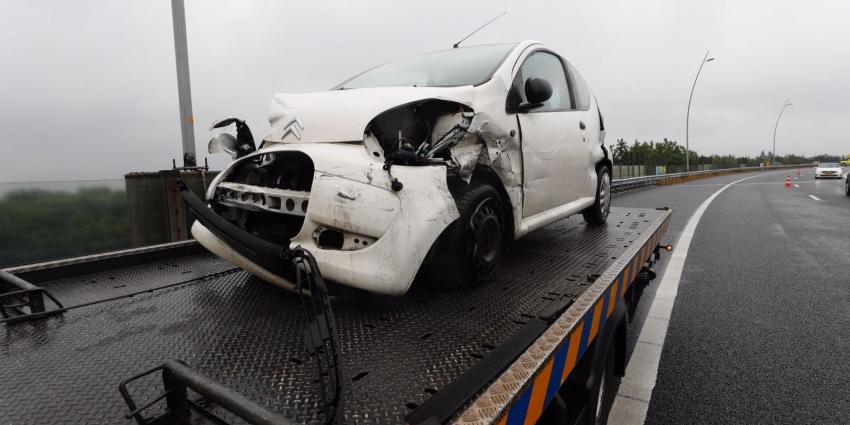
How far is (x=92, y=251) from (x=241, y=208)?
3212 mm

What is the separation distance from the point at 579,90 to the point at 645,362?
230 centimetres

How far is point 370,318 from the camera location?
2.10m

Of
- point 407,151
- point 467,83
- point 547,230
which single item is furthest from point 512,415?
point 547,230

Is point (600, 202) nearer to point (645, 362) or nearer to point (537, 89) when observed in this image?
point (645, 362)

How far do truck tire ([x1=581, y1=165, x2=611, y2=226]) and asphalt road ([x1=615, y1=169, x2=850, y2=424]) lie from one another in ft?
2.97

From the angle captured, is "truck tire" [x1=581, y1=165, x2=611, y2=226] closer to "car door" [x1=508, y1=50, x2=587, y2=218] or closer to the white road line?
"car door" [x1=508, y1=50, x2=587, y2=218]

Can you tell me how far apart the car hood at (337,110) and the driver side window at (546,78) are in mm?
559

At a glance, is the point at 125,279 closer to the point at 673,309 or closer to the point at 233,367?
the point at 233,367

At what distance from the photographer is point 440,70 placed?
10.0 ft

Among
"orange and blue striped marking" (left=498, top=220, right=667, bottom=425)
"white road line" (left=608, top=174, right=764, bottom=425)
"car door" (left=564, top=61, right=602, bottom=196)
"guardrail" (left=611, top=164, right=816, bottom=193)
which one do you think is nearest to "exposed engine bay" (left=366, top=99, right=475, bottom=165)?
"orange and blue striped marking" (left=498, top=220, right=667, bottom=425)

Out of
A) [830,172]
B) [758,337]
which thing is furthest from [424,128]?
[830,172]

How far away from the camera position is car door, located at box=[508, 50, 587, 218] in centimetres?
297

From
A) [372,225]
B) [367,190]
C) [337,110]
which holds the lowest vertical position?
[372,225]

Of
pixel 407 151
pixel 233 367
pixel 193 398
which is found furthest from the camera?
pixel 407 151
